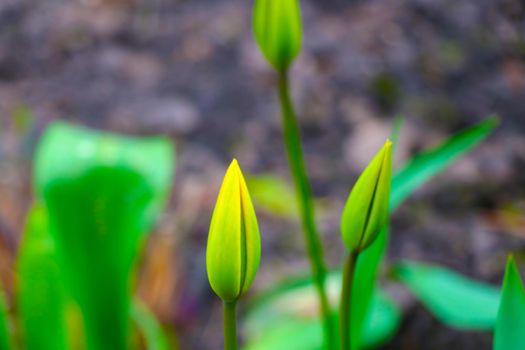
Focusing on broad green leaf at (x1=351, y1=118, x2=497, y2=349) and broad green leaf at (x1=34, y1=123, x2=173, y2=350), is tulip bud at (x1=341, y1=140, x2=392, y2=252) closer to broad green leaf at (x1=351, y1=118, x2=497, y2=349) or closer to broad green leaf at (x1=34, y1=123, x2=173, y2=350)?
broad green leaf at (x1=351, y1=118, x2=497, y2=349)

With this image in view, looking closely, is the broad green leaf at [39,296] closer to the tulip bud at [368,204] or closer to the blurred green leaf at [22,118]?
the tulip bud at [368,204]

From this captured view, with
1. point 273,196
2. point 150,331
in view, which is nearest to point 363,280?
point 150,331

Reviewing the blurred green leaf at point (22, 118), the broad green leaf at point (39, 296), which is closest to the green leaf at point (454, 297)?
the broad green leaf at point (39, 296)

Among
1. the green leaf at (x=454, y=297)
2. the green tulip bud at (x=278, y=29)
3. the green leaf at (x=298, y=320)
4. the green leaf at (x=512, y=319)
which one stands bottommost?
the green leaf at (x=298, y=320)

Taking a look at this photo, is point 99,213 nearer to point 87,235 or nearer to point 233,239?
point 87,235

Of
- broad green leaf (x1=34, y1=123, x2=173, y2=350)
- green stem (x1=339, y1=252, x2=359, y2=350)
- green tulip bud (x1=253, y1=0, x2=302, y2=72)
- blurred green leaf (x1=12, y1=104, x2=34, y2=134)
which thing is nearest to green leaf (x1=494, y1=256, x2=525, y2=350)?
green stem (x1=339, y1=252, x2=359, y2=350)

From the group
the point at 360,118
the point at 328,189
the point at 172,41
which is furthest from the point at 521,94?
the point at 172,41
